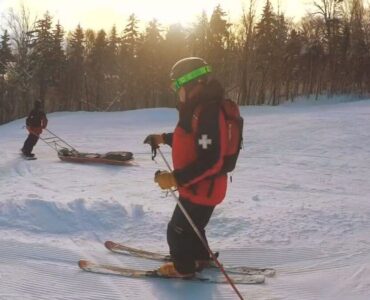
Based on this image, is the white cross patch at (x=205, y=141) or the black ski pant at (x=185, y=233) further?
the black ski pant at (x=185, y=233)

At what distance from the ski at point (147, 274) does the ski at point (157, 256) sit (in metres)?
0.10

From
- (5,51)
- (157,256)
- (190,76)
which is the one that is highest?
(5,51)

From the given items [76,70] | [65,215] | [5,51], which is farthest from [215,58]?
[65,215]

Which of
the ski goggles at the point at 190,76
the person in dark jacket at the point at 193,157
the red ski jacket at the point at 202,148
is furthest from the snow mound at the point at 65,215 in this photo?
the ski goggles at the point at 190,76

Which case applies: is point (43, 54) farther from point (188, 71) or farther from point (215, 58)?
point (188, 71)

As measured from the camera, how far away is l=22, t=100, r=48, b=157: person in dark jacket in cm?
1339

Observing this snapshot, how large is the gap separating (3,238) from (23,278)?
3.68ft

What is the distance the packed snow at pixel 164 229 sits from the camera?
4004 mm

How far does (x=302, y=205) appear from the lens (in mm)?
6660

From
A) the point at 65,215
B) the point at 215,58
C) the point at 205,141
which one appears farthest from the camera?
the point at 215,58

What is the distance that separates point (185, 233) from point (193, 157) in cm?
65

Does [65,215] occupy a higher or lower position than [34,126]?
lower

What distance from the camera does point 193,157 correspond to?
3.85 m

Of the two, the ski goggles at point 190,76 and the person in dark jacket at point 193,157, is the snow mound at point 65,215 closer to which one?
the person in dark jacket at point 193,157
